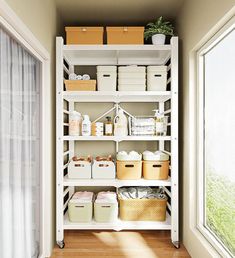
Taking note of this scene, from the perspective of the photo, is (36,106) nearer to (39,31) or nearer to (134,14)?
(39,31)

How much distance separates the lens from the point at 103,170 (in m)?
2.67

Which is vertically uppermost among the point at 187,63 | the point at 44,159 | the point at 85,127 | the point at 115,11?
the point at 115,11

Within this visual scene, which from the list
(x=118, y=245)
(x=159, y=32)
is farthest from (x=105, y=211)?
(x=159, y=32)

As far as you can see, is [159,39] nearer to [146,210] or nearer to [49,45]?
[49,45]

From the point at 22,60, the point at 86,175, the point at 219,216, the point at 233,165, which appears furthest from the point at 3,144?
the point at 219,216

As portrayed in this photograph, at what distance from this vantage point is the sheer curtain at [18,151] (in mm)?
1670

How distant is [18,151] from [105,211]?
112cm

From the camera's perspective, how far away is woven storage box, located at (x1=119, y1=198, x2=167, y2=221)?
2686 millimetres

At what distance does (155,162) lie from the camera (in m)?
2.65

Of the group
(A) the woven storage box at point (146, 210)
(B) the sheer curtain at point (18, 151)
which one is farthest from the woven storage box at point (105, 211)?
(B) the sheer curtain at point (18, 151)

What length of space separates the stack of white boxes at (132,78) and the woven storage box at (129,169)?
70 centimetres

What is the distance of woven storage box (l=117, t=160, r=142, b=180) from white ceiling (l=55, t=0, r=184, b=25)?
4.89ft

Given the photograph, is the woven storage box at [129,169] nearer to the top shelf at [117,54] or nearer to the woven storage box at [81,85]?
the woven storage box at [81,85]

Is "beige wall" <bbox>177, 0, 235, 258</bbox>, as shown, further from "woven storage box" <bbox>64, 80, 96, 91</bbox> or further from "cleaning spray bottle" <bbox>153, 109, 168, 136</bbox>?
"woven storage box" <bbox>64, 80, 96, 91</bbox>
